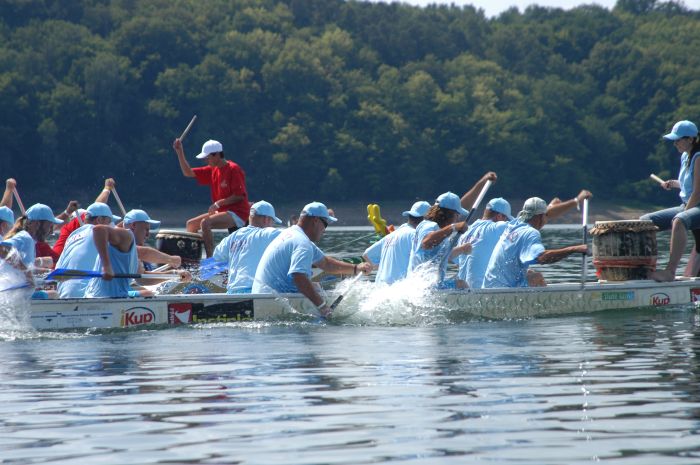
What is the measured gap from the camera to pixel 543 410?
8719mm

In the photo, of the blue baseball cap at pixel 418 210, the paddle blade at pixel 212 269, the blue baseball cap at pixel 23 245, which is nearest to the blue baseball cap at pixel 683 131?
the blue baseball cap at pixel 418 210

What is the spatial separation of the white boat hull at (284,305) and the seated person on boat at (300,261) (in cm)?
19

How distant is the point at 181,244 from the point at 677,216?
6496mm

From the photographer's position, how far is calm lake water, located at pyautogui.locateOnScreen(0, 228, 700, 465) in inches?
299

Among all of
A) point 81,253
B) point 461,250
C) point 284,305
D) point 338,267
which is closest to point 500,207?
point 461,250

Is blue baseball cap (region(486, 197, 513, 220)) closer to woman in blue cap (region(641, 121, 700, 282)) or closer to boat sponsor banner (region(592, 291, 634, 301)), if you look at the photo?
boat sponsor banner (region(592, 291, 634, 301))

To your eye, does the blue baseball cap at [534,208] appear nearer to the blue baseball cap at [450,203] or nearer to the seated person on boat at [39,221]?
the blue baseball cap at [450,203]

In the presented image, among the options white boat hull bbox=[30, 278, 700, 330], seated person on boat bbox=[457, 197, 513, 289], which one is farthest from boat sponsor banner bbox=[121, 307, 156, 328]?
seated person on boat bbox=[457, 197, 513, 289]

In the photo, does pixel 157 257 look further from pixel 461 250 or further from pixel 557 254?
pixel 557 254

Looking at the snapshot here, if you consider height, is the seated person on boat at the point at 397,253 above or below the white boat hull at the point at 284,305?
above

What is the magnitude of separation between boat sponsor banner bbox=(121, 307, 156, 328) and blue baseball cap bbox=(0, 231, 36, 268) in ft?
3.63

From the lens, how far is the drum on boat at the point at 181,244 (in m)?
17.8

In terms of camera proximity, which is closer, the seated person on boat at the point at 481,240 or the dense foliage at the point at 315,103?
the seated person on boat at the point at 481,240

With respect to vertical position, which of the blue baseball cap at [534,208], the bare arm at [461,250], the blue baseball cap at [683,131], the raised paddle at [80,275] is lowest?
the raised paddle at [80,275]
